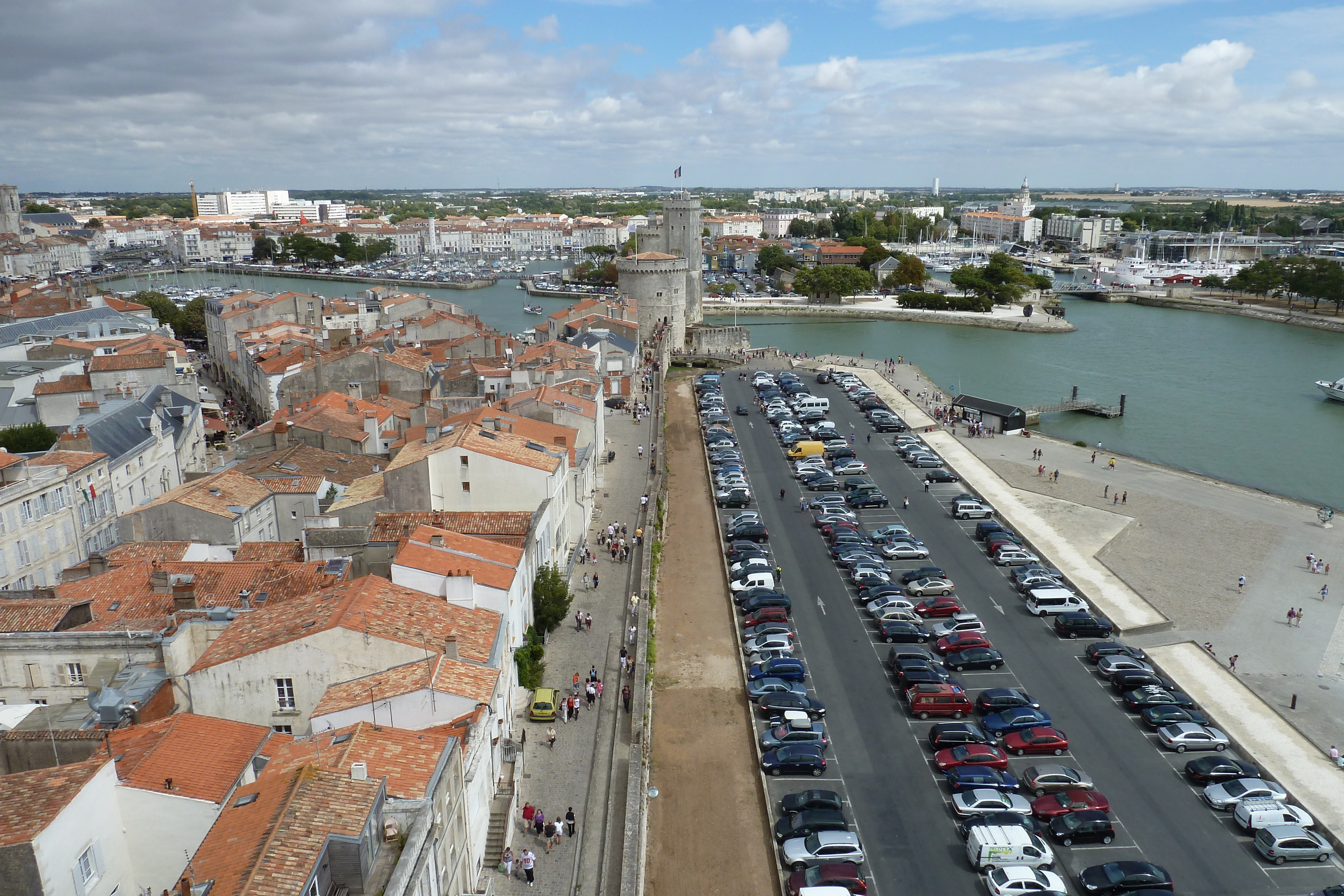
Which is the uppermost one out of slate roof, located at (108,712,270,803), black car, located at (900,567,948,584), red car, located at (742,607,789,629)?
slate roof, located at (108,712,270,803)

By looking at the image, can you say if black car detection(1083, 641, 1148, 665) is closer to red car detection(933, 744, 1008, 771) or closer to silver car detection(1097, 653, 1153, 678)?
silver car detection(1097, 653, 1153, 678)

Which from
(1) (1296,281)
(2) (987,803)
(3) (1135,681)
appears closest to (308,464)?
(2) (987,803)

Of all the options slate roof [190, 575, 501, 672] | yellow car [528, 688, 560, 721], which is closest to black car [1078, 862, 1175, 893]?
yellow car [528, 688, 560, 721]

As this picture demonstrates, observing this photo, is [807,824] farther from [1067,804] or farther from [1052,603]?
[1052,603]

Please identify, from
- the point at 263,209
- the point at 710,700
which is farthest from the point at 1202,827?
the point at 263,209

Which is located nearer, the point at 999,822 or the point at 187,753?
the point at 187,753

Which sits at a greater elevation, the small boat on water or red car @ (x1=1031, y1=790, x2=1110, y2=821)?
the small boat on water
